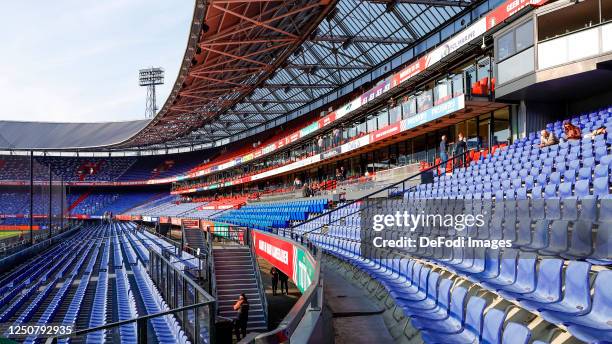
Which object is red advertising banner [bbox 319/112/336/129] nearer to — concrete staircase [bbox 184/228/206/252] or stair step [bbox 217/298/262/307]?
concrete staircase [bbox 184/228/206/252]

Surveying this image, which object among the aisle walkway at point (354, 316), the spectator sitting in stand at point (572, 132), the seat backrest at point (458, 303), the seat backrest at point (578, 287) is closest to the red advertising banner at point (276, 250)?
the aisle walkway at point (354, 316)

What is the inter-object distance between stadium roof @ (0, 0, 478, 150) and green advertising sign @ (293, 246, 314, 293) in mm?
10866

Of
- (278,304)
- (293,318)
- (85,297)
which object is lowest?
(278,304)

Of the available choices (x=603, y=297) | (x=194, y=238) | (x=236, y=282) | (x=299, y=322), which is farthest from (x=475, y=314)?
(x=194, y=238)

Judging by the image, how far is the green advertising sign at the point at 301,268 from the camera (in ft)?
33.6

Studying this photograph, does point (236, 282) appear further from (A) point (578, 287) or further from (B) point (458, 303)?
(A) point (578, 287)

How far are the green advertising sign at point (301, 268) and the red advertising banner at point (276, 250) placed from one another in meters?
0.81

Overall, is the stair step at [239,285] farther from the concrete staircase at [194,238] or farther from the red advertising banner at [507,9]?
the red advertising banner at [507,9]

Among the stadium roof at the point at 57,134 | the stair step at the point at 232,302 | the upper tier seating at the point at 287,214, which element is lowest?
the stair step at the point at 232,302

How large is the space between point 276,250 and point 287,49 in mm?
15198

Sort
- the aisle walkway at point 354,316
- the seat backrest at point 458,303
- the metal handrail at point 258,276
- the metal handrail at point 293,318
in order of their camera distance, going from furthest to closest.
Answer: the metal handrail at point 258,276 → the aisle walkway at point 354,316 → the seat backrest at point 458,303 → the metal handrail at point 293,318

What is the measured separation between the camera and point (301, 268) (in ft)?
38.3

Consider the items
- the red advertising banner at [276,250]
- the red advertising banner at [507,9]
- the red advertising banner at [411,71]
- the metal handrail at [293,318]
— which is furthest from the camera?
the red advertising banner at [411,71]

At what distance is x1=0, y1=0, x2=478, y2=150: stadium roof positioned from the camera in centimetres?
2248
